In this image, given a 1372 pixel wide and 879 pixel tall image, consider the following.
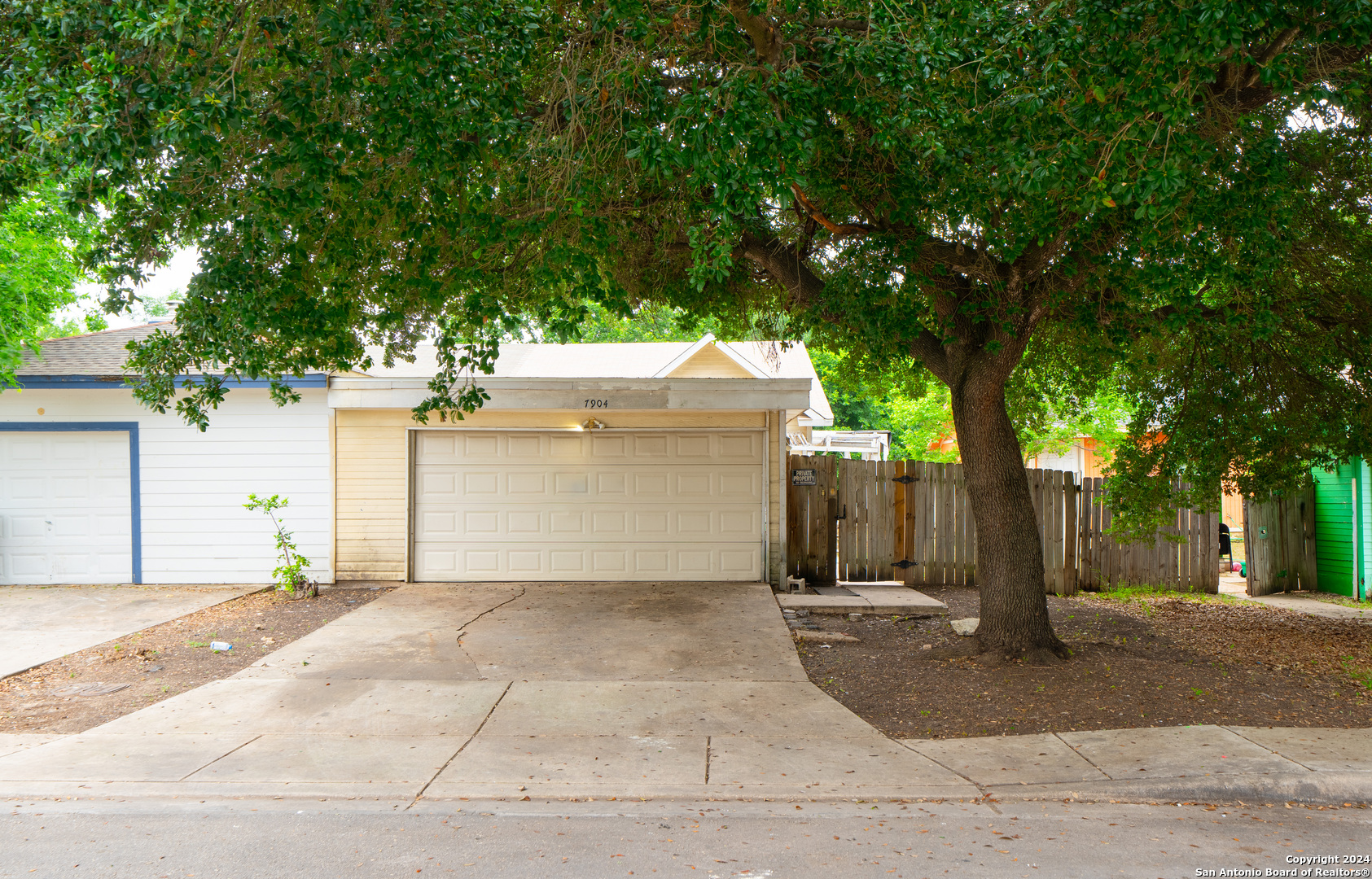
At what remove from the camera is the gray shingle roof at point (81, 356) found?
11.4 m

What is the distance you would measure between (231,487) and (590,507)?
16.5 feet

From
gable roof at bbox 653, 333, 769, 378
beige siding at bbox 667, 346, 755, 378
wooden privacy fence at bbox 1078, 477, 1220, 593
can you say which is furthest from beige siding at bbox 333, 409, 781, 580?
wooden privacy fence at bbox 1078, 477, 1220, 593

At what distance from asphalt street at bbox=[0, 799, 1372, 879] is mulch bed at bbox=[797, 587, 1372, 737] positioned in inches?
57.5

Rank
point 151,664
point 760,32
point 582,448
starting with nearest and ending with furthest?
point 760,32 < point 151,664 < point 582,448

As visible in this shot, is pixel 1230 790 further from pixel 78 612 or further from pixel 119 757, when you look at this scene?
pixel 78 612

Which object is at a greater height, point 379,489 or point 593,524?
point 379,489

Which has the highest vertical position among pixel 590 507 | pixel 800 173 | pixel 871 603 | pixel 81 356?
pixel 800 173

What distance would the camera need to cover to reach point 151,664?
7816 millimetres

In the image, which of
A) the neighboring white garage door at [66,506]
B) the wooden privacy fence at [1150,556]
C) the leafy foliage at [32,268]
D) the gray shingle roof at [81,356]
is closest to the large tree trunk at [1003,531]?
the wooden privacy fence at [1150,556]

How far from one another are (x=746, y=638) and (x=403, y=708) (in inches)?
139

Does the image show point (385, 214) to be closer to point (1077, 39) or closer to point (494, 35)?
point (494, 35)

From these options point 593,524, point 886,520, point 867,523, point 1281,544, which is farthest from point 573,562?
point 1281,544

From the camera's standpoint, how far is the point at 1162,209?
16.3ft

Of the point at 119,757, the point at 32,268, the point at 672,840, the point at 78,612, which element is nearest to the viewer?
the point at 672,840
